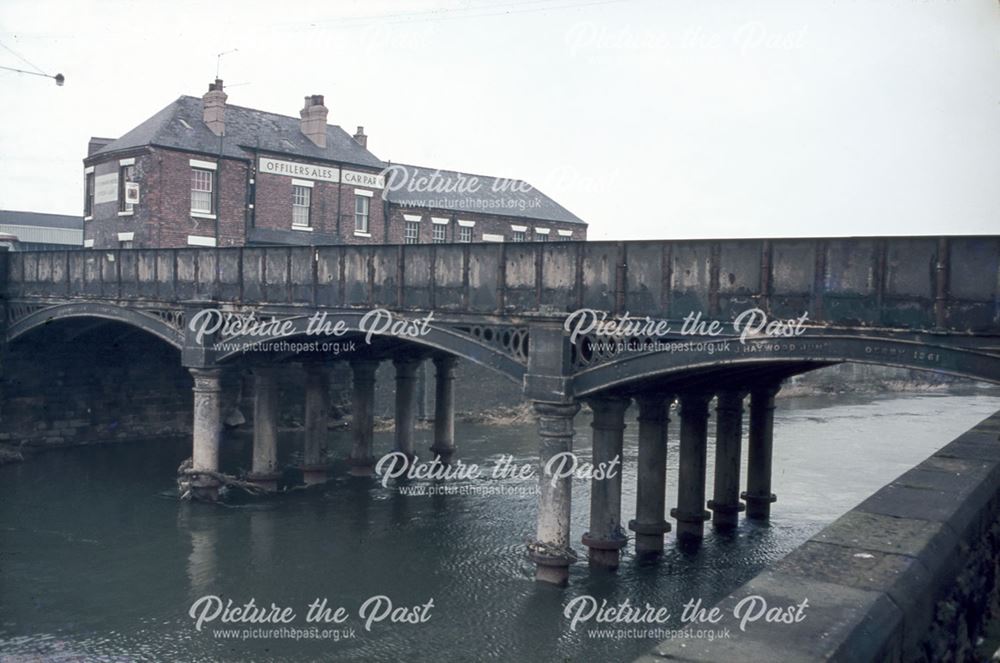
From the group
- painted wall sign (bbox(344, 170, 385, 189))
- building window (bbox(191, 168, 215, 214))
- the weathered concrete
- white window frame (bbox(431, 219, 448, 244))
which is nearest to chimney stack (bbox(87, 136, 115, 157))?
building window (bbox(191, 168, 215, 214))

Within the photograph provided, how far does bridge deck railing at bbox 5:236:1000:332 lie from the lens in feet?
41.3

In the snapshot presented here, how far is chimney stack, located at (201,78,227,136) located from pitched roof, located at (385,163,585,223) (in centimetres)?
849

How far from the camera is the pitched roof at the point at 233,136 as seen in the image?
3447 centimetres

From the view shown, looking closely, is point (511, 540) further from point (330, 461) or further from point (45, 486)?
point (45, 486)

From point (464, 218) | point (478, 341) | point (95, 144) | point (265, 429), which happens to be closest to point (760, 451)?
point (478, 341)

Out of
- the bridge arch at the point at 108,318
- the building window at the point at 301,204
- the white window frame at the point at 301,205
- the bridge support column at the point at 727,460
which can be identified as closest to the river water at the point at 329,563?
the bridge support column at the point at 727,460

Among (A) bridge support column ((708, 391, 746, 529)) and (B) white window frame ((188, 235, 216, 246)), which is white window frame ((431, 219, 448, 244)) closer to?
(B) white window frame ((188, 235, 216, 246))

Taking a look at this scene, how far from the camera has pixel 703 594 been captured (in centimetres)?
1681

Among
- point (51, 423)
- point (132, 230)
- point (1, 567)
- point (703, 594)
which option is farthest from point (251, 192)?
point (703, 594)

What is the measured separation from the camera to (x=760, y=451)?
69.9ft

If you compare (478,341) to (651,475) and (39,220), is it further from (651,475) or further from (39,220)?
(39,220)

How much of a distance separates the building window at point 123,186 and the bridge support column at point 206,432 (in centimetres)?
1430

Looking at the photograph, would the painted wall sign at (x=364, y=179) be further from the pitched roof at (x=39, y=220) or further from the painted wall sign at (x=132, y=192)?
the pitched roof at (x=39, y=220)

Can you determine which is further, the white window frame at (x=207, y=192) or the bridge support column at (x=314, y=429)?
the white window frame at (x=207, y=192)
